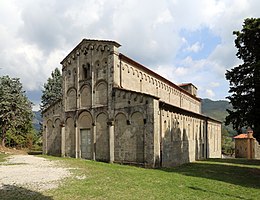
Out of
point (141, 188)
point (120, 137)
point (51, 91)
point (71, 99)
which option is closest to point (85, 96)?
point (71, 99)

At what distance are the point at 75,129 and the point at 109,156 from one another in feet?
19.3

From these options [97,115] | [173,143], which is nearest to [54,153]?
[97,115]

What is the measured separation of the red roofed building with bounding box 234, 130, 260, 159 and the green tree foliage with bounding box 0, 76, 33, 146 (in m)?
39.5

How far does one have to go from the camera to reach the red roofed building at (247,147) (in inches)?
1839

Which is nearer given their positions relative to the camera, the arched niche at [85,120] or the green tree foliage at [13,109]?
the arched niche at [85,120]

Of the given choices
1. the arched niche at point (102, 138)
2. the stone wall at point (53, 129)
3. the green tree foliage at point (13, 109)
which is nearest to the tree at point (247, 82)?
the arched niche at point (102, 138)

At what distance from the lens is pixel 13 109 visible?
137ft

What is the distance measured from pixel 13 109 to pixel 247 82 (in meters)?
36.7

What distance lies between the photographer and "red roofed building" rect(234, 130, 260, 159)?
153ft

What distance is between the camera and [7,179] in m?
13.5

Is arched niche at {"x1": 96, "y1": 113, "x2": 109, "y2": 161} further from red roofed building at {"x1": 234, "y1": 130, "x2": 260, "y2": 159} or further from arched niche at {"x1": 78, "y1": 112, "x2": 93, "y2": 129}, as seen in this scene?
red roofed building at {"x1": 234, "y1": 130, "x2": 260, "y2": 159}

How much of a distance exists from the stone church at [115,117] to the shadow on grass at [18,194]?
10864mm

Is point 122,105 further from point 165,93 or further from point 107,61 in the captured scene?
point 165,93

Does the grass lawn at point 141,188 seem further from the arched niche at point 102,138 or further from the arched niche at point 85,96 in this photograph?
the arched niche at point 85,96
